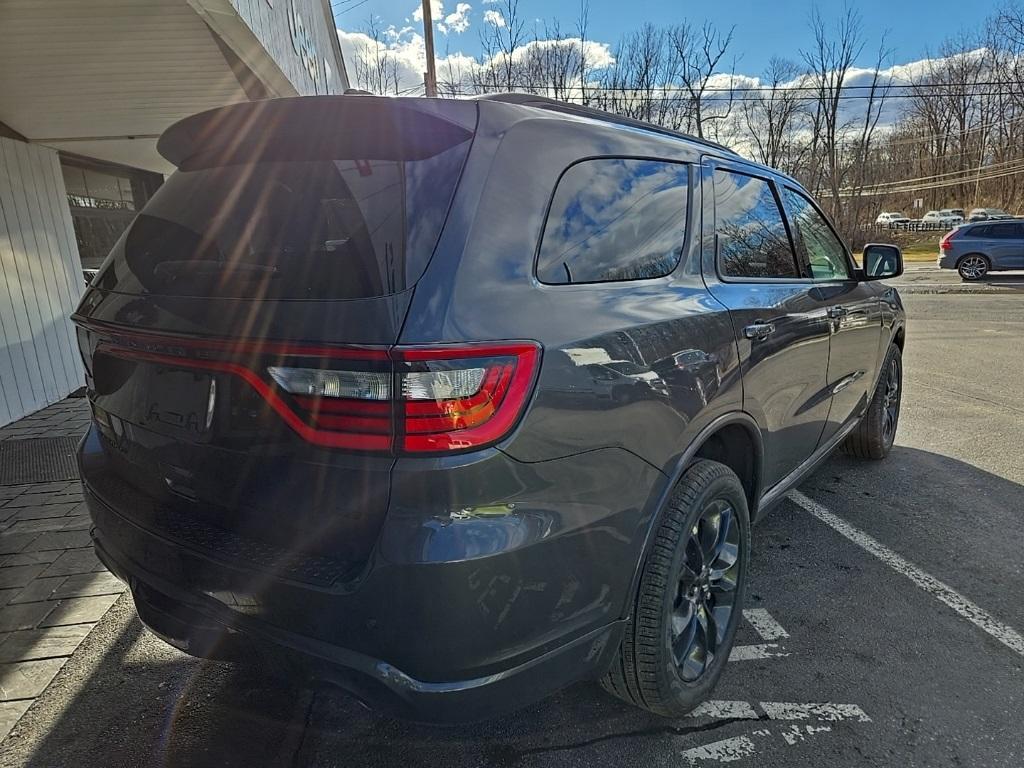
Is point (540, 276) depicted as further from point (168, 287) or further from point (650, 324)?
point (168, 287)

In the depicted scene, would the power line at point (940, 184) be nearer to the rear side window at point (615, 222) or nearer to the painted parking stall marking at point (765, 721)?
the rear side window at point (615, 222)

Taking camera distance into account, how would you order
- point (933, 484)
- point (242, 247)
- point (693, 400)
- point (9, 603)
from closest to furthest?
1. point (242, 247)
2. point (693, 400)
3. point (9, 603)
4. point (933, 484)

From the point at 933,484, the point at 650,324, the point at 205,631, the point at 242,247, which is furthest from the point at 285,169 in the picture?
the point at 933,484

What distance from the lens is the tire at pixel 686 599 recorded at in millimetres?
1885

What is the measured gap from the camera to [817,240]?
3.47 metres

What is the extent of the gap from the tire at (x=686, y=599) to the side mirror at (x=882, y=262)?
212 centimetres

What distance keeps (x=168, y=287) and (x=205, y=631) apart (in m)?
0.94

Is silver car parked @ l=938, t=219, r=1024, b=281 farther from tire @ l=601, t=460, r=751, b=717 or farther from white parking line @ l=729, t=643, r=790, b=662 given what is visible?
tire @ l=601, t=460, r=751, b=717

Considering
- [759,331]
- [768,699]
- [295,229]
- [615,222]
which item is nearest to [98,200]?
[295,229]

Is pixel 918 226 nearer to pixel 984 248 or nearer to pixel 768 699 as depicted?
pixel 984 248

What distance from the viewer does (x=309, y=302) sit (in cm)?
147

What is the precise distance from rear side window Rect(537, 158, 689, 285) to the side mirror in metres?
2.03

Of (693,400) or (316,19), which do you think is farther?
(316,19)

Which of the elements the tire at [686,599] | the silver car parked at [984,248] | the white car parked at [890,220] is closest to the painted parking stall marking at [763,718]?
the tire at [686,599]
